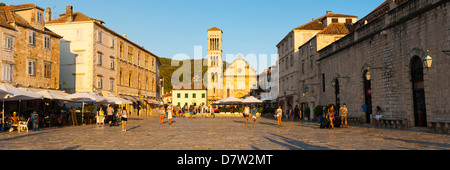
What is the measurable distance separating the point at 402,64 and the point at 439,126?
430cm

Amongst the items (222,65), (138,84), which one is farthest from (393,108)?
(222,65)

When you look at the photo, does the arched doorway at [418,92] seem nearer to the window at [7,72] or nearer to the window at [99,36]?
the window at [7,72]

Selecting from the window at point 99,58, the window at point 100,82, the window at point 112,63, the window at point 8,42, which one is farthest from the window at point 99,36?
the window at point 8,42

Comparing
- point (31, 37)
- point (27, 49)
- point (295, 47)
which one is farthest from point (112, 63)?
point (295, 47)

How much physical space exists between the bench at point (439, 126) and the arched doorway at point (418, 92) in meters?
1.26

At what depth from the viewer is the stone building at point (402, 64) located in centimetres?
1473

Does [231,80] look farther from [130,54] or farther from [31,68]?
[31,68]

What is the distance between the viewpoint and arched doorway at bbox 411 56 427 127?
16422mm

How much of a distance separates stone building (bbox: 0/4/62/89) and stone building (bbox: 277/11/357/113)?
964 inches

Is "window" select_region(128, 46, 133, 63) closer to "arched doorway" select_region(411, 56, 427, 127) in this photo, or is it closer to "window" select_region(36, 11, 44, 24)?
"window" select_region(36, 11, 44, 24)

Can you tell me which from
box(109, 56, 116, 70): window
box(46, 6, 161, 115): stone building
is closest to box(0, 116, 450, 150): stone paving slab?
box(46, 6, 161, 115): stone building

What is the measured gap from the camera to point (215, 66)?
92.6m

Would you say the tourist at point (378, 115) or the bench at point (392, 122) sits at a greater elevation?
the tourist at point (378, 115)

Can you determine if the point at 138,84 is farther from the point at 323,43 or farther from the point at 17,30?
the point at 323,43
